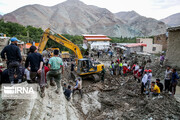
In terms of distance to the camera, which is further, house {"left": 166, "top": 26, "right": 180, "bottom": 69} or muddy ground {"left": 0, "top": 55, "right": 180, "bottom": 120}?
house {"left": 166, "top": 26, "right": 180, "bottom": 69}

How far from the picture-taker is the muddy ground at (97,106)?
3.22 metres

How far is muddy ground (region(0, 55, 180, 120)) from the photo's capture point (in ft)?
10.6

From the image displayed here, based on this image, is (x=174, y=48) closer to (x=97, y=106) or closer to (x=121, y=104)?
(x=121, y=104)

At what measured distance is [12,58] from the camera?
379cm

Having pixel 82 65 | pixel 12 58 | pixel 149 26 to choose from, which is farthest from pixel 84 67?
pixel 149 26

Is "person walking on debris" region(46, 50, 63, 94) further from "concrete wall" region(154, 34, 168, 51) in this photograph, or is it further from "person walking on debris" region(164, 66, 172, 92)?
"concrete wall" region(154, 34, 168, 51)

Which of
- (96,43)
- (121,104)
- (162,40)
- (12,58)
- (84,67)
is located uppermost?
(162,40)

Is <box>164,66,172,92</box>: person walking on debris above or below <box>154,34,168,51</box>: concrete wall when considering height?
below

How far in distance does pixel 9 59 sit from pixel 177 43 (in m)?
11.0

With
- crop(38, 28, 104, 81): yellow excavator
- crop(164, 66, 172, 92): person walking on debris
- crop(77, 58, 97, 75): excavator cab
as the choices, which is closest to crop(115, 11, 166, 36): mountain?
crop(38, 28, 104, 81): yellow excavator

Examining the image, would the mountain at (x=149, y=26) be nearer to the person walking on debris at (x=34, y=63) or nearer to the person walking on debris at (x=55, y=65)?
the person walking on debris at (x=55, y=65)

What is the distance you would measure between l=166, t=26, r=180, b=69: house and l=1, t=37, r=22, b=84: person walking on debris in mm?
10679

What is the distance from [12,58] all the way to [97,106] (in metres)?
5.89

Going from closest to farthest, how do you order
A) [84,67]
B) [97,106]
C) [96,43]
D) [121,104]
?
1. [121,104]
2. [97,106]
3. [84,67]
4. [96,43]
